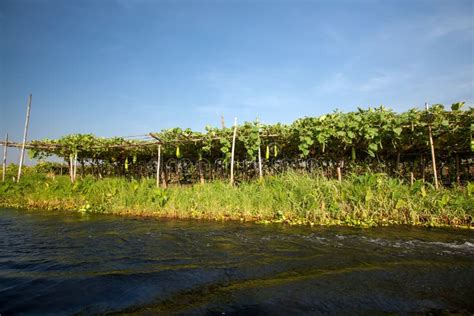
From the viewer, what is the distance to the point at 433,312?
8.70 feet

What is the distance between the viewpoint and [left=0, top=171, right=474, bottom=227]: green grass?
7.21 metres

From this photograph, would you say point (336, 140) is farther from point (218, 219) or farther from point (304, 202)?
point (218, 219)

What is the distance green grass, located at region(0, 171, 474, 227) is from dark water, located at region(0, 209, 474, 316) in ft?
2.77

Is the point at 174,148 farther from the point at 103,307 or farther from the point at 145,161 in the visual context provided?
the point at 103,307

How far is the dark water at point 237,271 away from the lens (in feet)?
9.40

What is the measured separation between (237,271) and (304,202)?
4.46 metres

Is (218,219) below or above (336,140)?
below

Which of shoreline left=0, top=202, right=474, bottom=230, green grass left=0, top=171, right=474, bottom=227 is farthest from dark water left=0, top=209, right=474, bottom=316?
green grass left=0, top=171, right=474, bottom=227

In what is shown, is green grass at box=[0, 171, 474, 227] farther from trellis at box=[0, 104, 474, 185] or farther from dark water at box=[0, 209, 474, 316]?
trellis at box=[0, 104, 474, 185]

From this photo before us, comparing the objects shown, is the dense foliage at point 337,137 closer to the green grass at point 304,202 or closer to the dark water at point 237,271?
the green grass at point 304,202

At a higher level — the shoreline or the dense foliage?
the dense foliage

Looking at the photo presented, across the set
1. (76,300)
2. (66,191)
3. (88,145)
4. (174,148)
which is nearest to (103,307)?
(76,300)

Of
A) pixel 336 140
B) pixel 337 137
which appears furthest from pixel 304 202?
pixel 336 140

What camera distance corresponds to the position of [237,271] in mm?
3857
